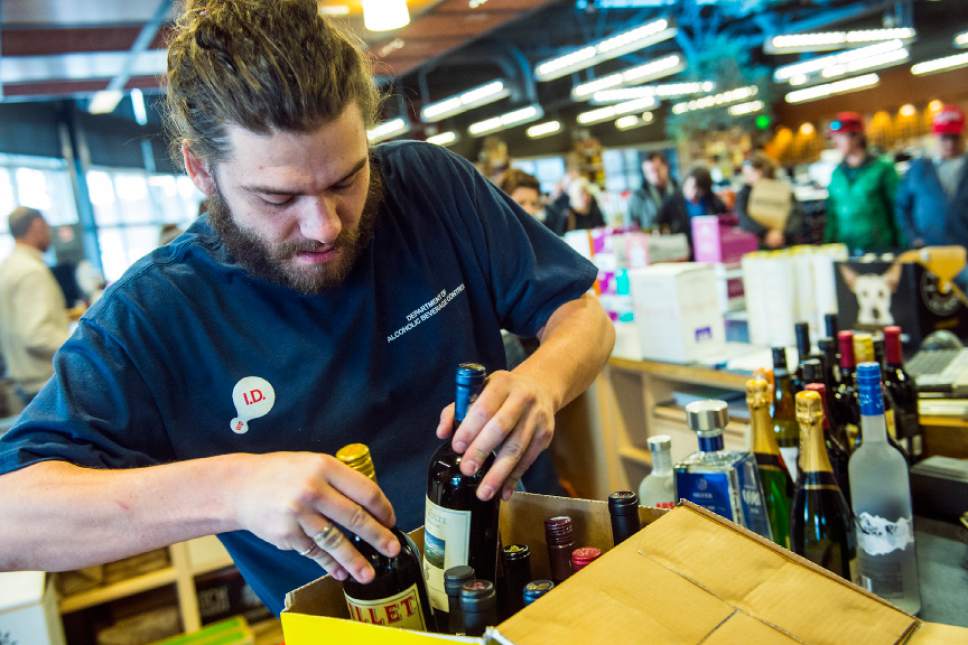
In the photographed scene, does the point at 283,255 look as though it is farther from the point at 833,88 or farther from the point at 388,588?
the point at 833,88

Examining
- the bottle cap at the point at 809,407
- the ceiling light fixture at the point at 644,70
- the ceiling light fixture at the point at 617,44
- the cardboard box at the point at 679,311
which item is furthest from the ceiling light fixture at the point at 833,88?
the bottle cap at the point at 809,407

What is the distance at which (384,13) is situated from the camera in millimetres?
3414

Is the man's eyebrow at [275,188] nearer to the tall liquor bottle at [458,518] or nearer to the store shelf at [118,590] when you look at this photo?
the tall liquor bottle at [458,518]

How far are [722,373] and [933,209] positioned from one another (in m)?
3.69

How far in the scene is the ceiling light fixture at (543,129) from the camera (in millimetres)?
20094

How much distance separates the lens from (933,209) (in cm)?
548

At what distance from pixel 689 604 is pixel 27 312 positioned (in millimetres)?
4902

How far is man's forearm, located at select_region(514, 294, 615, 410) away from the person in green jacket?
4657 millimetres

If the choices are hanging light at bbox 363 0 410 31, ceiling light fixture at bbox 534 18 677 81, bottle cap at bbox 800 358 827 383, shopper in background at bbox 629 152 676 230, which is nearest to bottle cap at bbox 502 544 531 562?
bottle cap at bbox 800 358 827 383

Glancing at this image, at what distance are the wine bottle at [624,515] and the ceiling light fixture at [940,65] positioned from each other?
17.6 meters

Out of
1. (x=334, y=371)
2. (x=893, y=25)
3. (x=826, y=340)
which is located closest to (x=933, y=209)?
(x=826, y=340)

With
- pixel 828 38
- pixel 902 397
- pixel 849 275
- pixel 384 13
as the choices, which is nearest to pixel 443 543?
pixel 902 397

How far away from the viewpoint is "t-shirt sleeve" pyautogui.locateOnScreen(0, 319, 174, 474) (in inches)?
43.0

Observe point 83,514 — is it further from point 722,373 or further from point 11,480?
point 722,373
